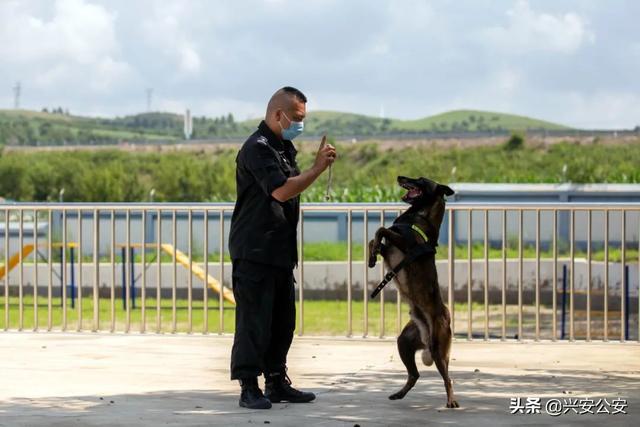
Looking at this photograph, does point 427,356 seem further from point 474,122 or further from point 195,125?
point 474,122

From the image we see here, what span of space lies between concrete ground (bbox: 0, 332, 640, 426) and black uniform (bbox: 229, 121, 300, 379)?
31 centimetres

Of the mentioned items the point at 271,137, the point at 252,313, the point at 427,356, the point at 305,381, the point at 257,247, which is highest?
the point at 271,137

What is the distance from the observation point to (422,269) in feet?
22.8

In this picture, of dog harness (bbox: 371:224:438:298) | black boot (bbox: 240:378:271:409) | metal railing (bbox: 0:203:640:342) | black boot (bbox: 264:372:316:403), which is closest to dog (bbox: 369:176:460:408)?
dog harness (bbox: 371:224:438:298)

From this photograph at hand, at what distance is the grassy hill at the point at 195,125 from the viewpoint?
118 meters

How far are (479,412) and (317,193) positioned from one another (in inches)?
1179

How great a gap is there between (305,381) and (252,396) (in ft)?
3.99

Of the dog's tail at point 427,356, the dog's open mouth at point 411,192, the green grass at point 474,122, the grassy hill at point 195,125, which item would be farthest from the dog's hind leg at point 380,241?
the green grass at point 474,122

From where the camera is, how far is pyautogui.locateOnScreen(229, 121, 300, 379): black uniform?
695 cm

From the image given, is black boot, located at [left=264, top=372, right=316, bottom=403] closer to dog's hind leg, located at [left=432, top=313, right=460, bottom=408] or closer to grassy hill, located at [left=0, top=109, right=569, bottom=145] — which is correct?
dog's hind leg, located at [left=432, top=313, right=460, bottom=408]

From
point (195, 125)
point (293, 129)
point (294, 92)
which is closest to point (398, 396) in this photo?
point (293, 129)

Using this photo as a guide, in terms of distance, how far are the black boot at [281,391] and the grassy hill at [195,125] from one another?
10193cm

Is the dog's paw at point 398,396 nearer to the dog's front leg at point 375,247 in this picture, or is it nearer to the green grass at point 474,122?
the dog's front leg at point 375,247

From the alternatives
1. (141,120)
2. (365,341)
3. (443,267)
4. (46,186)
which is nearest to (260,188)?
(365,341)
